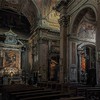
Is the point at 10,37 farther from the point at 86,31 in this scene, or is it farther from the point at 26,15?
the point at 86,31

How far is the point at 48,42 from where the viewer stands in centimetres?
1942

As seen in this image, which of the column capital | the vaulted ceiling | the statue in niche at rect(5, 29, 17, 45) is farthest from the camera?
the statue in niche at rect(5, 29, 17, 45)

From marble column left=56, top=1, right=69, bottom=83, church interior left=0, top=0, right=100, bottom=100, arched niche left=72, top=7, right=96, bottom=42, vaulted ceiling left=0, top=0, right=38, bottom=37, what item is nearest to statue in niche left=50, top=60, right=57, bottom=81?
church interior left=0, top=0, right=100, bottom=100

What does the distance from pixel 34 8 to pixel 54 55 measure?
217 inches

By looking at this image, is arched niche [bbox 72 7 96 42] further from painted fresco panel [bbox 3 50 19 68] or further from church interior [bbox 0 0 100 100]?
painted fresco panel [bbox 3 50 19 68]

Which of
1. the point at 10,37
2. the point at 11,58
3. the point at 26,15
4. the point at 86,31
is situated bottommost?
the point at 11,58

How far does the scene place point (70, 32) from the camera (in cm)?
1273

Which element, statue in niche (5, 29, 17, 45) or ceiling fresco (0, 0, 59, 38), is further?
statue in niche (5, 29, 17, 45)

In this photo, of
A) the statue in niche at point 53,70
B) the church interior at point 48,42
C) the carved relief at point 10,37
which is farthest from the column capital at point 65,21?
the carved relief at point 10,37

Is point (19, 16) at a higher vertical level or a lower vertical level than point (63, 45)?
higher

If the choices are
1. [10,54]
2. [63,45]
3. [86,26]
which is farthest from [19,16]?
[63,45]

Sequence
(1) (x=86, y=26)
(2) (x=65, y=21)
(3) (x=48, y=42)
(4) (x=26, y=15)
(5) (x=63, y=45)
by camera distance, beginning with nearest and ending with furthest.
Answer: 1. (5) (x=63, y=45)
2. (2) (x=65, y=21)
3. (1) (x=86, y=26)
4. (3) (x=48, y=42)
5. (4) (x=26, y=15)

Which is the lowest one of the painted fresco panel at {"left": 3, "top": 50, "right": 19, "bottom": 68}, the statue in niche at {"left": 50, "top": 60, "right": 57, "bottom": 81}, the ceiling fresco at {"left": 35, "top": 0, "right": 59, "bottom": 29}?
the statue in niche at {"left": 50, "top": 60, "right": 57, "bottom": 81}

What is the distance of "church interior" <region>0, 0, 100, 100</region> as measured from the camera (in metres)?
12.5
